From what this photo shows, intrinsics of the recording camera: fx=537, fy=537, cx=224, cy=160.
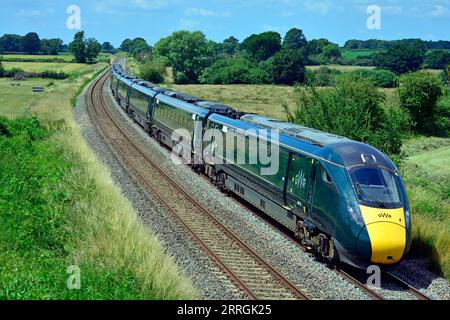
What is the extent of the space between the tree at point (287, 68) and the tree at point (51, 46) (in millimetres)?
89732

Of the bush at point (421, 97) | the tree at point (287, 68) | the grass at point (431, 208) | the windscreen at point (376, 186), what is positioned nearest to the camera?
the windscreen at point (376, 186)

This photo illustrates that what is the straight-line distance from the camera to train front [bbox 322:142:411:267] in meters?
12.2

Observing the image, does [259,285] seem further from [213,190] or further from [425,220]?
[213,190]

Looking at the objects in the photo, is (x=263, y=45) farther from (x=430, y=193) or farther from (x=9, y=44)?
(x=430, y=193)

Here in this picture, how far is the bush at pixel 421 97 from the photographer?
150ft

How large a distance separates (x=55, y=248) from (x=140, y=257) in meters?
2.78

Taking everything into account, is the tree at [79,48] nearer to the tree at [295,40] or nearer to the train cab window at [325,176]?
the tree at [295,40]

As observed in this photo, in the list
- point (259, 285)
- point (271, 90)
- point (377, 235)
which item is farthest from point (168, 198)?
point (271, 90)

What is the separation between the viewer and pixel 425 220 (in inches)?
649

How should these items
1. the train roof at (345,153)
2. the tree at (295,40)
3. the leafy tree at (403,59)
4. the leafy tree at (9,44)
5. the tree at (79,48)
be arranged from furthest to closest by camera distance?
the leafy tree at (9,44)
the tree at (295,40)
the tree at (79,48)
the leafy tree at (403,59)
the train roof at (345,153)

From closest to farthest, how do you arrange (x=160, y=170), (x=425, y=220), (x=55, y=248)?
1. (x=55, y=248)
2. (x=425, y=220)
3. (x=160, y=170)

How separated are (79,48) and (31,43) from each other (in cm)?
5880

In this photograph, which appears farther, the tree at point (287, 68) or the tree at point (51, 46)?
the tree at point (51, 46)

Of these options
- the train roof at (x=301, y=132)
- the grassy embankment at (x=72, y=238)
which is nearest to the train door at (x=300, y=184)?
the train roof at (x=301, y=132)
